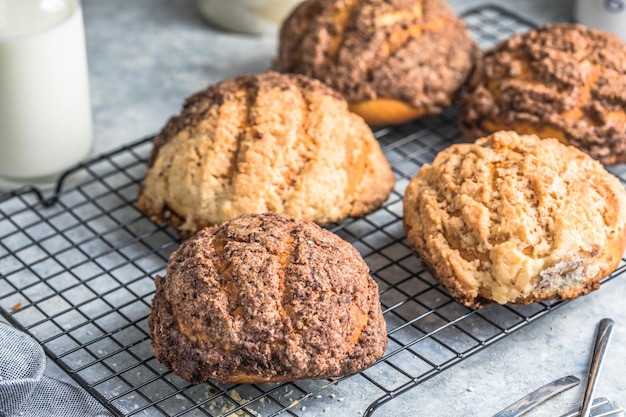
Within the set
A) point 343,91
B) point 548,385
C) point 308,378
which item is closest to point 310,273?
point 308,378

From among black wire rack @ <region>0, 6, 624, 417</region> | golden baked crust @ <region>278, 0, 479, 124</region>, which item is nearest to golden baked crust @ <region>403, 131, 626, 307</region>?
black wire rack @ <region>0, 6, 624, 417</region>

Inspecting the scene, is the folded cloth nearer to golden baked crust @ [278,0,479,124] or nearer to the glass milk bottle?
the glass milk bottle

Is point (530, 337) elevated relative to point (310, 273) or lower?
lower

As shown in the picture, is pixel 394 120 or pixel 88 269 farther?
pixel 394 120

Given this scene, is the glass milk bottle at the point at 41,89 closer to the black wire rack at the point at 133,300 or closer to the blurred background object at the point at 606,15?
the black wire rack at the point at 133,300

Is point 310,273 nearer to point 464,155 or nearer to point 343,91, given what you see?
point 464,155

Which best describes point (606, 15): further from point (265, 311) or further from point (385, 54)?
point (265, 311)

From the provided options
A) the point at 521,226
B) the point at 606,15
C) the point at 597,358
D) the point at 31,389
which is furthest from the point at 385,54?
the point at 31,389
